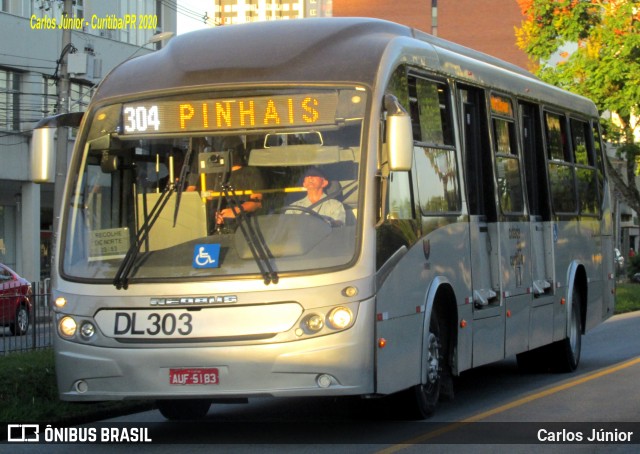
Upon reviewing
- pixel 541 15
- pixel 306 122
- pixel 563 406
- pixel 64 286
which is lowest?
pixel 563 406

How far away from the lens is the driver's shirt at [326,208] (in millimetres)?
9367

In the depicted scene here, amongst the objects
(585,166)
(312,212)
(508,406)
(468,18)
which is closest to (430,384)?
(508,406)

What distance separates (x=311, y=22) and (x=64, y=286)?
3080 mm

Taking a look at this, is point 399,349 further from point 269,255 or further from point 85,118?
point 85,118

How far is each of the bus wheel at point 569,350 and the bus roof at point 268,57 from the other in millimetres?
5274

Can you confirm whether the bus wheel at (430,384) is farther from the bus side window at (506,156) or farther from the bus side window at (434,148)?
the bus side window at (506,156)

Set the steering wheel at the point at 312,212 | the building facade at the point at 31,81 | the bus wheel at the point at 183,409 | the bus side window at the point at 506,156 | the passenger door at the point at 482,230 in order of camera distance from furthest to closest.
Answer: the building facade at the point at 31,81, the bus side window at the point at 506,156, the passenger door at the point at 482,230, the bus wheel at the point at 183,409, the steering wheel at the point at 312,212

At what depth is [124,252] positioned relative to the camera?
960cm

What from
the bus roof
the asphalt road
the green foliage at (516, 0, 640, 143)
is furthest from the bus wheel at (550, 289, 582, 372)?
the green foliage at (516, 0, 640, 143)

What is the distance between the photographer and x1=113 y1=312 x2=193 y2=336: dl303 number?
924 centimetres

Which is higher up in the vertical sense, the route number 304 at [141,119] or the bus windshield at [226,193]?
the route number 304 at [141,119]

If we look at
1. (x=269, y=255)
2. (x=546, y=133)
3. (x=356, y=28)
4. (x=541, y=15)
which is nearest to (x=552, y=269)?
(x=546, y=133)

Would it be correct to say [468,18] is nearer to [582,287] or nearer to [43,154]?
[582,287]

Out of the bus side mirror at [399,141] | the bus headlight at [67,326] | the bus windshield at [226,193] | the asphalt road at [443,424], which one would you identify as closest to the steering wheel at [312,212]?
the bus windshield at [226,193]
